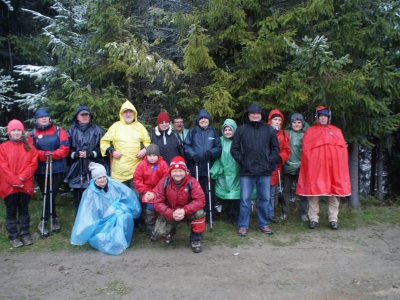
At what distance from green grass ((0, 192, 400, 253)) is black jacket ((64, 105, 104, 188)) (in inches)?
39.2

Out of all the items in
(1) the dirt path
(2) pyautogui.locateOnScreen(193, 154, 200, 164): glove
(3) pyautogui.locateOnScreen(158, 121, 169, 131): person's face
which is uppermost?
(3) pyautogui.locateOnScreen(158, 121, 169, 131): person's face

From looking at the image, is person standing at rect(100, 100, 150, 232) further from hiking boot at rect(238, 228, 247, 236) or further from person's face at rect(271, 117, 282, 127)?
person's face at rect(271, 117, 282, 127)

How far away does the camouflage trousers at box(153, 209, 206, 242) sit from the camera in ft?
19.2

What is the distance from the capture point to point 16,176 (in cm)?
599

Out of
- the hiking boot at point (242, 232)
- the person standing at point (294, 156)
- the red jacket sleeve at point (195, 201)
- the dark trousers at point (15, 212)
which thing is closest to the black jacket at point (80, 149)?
the dark trousers at point (15, 212)

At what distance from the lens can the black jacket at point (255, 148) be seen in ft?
21.3

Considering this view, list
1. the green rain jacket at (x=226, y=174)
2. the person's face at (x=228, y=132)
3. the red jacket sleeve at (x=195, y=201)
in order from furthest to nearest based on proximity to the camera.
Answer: the person's face at (x=228, y=132) → the green rain jacket at (x=226, y=174) → the red jacket sleeve at (x=195, y=201)

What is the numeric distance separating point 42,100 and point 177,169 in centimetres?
426

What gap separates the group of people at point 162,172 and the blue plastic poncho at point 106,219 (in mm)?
16

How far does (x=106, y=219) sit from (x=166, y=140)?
1.89 metres

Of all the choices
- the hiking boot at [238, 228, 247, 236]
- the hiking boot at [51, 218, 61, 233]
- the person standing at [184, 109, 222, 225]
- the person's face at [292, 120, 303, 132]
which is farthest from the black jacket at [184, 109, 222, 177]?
the hiking boot at [51, 218, 61, 233]

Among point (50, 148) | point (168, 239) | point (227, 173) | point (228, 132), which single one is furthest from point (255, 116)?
point (50, 148)

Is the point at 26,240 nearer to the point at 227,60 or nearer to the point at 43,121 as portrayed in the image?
the point at 43,121

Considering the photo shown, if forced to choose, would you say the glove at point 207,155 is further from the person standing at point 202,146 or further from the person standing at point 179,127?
the person standing at point 179,127
